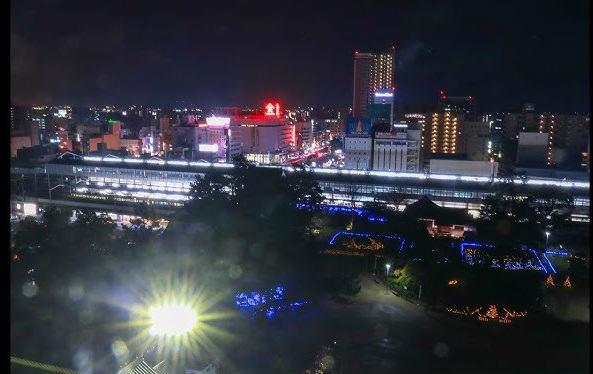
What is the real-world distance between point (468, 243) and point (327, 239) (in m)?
1.90

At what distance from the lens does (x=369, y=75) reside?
34.6 meters

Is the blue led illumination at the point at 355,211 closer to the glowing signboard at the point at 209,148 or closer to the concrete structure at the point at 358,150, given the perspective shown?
the concrete structure at the point at 358,150

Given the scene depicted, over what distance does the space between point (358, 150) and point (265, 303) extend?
1130 centimetres

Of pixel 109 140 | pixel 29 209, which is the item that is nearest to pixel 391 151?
pixel 29 209

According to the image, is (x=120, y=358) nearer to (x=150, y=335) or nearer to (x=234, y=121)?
(x=150, y=335)

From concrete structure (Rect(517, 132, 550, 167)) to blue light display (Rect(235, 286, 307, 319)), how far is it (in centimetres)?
1342

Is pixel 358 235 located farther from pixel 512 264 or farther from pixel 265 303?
pixel 265 303

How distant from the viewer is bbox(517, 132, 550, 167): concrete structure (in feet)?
51.0

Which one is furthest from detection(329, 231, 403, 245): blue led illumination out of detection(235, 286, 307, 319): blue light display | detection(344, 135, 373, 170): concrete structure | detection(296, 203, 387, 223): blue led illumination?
detection(344, 135, 373, 170): concrete structure

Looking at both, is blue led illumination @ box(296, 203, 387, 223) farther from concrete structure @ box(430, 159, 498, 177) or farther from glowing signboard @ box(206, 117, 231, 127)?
glowing signboard @ box(206, 117, 231, 127)

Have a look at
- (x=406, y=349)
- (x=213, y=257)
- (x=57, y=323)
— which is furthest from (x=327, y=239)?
(x=57, y=323)

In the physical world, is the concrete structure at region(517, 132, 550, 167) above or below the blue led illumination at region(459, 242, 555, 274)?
above

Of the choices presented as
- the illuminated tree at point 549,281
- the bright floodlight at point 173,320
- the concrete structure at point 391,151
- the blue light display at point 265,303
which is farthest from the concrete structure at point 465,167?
the bright floodlight at point 173,320

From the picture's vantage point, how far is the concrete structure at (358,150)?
15156mm
